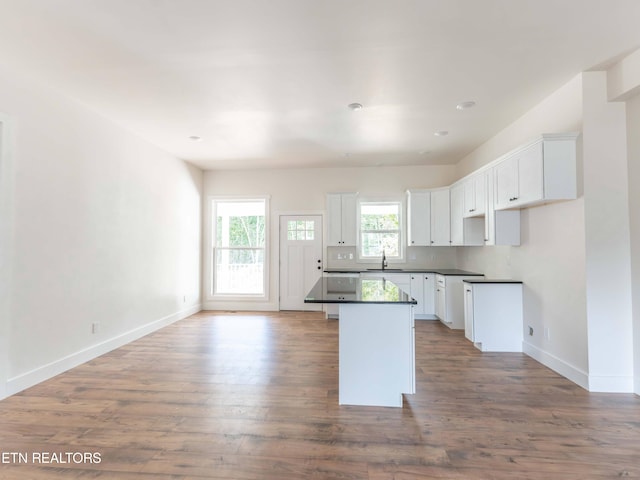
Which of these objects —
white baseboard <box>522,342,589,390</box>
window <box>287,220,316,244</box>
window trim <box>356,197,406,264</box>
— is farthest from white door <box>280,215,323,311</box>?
white baseboard <box>522,342,589,390</box>

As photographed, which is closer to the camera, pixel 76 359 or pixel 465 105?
pixel 76 359

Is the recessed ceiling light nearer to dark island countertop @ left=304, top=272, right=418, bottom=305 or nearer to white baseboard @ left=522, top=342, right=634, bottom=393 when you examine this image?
dark island countertop @ left=304, top=272, right=418, bottom=305

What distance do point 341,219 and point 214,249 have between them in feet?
8.69

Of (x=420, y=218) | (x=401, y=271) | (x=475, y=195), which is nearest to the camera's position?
(x=475, y=195)

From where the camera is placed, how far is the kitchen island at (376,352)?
8.19 feet

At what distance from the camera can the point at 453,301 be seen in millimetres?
4879

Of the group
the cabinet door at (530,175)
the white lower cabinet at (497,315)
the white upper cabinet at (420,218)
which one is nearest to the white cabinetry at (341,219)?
the white upper cabinet at (420,218)

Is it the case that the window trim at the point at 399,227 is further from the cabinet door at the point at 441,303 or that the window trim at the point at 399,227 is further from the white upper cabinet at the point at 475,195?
the white upper cabinet at the point at 475,195

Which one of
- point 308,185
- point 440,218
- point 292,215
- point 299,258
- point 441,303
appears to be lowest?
point 441,303

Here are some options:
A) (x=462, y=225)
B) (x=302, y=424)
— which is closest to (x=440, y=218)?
(x=462, y=225)

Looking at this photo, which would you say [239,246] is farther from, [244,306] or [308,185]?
[308,185]

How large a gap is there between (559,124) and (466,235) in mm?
2058

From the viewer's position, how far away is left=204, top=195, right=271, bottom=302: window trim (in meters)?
6.22

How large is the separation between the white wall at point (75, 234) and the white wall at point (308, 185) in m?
1.47
